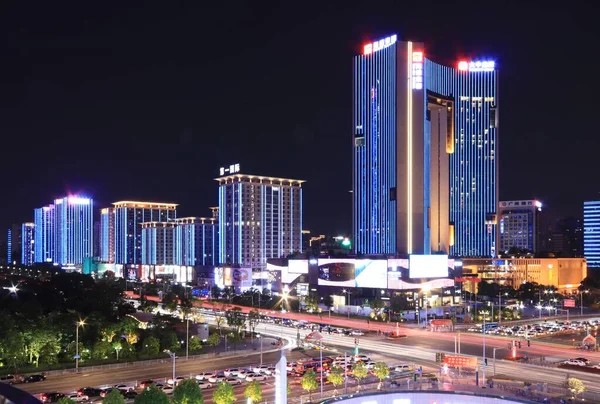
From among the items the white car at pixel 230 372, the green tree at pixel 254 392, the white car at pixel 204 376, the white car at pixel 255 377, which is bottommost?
the white car at pixel 255 377

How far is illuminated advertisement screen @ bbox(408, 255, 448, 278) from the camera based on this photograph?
7773 centimetres

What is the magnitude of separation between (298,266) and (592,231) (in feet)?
340

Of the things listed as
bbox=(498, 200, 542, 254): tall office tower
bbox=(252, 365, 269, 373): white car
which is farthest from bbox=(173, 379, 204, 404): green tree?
bbox=(498, 200, 542, 254): tall office tower

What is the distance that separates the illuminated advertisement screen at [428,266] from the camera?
77731mm

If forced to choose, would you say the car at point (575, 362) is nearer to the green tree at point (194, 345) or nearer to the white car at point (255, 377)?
the white car at point (255, 377)

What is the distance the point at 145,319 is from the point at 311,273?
30885 millimetres

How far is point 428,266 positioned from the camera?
79.1 metres

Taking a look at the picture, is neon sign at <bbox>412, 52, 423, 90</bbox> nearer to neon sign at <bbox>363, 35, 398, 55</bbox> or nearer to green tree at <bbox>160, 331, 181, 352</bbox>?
neon sign at <bbox>363, 35, 398, 55</bbox>

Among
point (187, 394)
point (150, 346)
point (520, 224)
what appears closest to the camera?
point (187, 394)

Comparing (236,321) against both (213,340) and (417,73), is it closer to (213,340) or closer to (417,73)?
(213,340)

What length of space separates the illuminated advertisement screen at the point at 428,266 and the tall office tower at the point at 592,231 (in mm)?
96834

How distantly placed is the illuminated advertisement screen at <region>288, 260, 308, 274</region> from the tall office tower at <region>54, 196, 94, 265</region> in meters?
110

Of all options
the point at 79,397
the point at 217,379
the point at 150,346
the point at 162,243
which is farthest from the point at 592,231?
the point at 79,397

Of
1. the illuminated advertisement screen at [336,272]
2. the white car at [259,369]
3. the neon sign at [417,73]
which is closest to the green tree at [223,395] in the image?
the white car at [259,369]
